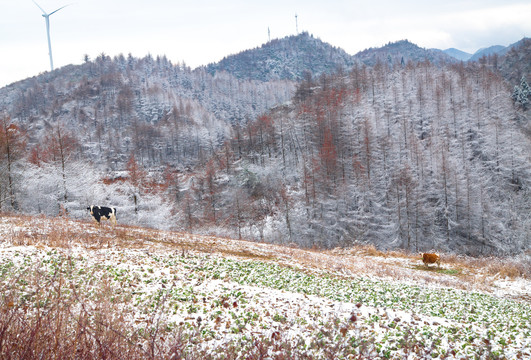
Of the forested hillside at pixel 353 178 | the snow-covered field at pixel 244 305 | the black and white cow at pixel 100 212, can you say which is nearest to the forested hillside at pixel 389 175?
the forested hillside at pixel 353 178

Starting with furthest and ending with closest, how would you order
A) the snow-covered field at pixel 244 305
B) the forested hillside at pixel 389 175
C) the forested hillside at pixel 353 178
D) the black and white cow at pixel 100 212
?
the forested hillside at pixel 389 175, the forested hillside at pixel 353 178, the black and white cow at pixel 100 212, the snow-covered field at pixel 244 305

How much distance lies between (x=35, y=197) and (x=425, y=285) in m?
46.9

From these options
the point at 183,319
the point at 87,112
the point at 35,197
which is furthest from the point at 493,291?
the point at 87,112

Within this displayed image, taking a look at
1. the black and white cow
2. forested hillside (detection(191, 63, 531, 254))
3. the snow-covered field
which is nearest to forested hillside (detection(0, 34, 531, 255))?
forested hillside (detection(191, 63, 531, 254))

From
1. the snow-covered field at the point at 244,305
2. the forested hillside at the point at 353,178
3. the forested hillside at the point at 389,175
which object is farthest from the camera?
the forested hillside at the point at 389,175

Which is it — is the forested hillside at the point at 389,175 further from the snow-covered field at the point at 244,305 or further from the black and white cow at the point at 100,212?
the snow-covered field at the point at 244,305

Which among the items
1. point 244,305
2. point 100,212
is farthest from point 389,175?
point 244,305

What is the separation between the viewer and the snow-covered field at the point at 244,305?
7.65m

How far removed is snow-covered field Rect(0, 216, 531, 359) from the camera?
301 inches

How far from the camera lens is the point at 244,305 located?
10.0 meters

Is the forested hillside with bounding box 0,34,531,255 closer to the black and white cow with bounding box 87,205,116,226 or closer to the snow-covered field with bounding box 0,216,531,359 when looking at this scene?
the black and white cow with bounding box 87,205,116,226

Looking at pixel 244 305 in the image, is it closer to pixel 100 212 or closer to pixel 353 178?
pixel 100 212

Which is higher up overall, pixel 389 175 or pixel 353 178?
pixel 389 175

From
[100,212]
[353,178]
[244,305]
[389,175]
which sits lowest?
[353,178]
